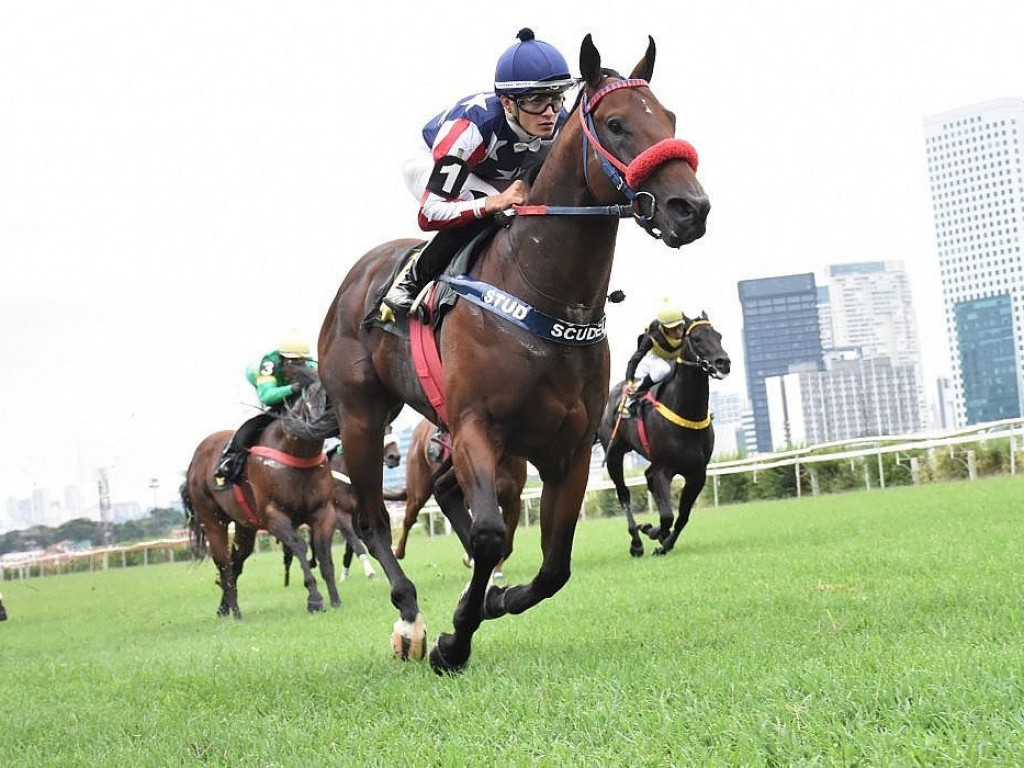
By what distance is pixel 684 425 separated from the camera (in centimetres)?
1378

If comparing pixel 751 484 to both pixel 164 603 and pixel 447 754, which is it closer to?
pixel 164 603

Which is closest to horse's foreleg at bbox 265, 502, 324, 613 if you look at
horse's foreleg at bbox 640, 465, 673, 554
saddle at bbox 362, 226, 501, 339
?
horse's foreleg at bbox 640, 465, 673, 554

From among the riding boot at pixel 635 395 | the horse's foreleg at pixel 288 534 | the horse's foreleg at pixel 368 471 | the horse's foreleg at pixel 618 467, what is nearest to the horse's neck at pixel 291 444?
the horse's foreleg at pixel 288 534

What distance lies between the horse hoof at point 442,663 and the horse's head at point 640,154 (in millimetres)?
2271

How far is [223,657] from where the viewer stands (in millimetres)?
8719

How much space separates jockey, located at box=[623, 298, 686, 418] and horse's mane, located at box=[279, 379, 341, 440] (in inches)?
144

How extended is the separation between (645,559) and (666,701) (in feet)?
28.7

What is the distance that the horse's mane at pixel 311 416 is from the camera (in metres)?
12.5

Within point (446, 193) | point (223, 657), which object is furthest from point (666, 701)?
point (223, 657)

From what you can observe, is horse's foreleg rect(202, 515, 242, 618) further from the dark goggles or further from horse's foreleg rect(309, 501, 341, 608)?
the dark goggles

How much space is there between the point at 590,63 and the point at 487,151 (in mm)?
1061

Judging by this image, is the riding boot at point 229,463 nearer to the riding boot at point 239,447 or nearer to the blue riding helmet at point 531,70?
the riding boot at point 239,447

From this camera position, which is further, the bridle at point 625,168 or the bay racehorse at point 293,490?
the bay racehorse at point 293,490

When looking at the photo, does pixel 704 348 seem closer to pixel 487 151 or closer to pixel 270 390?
pixel 270 390
